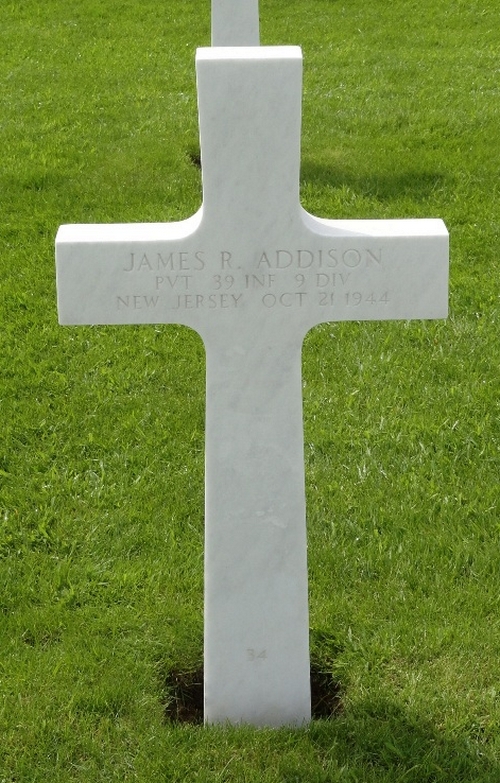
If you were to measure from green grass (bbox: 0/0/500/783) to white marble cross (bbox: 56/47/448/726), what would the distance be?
0.45 m

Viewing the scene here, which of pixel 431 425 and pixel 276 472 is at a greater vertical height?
pixel 276 472

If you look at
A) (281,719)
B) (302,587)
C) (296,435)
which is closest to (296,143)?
(296,435)

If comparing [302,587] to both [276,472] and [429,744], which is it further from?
[429,744]

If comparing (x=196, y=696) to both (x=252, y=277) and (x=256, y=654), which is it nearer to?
(x=256, y=654)

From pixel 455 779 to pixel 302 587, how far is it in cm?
66

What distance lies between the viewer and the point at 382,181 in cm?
699

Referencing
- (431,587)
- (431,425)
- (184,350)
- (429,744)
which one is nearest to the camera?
(429,744)

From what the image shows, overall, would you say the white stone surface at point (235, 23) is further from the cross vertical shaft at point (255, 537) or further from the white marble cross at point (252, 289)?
the cross vertical shaft at point (255, 537)

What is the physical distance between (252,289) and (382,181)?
14.5ft

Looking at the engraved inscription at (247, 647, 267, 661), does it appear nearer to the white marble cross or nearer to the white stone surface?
the white marble cross

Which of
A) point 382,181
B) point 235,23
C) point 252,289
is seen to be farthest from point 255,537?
point 382,181

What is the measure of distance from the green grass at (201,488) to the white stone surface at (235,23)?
4.57 feet

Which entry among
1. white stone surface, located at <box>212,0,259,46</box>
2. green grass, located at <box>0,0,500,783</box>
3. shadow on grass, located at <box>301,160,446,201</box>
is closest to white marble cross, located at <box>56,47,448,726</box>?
green grass, located at <box>0,0,500,783</box>

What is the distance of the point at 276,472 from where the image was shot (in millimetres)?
2961
